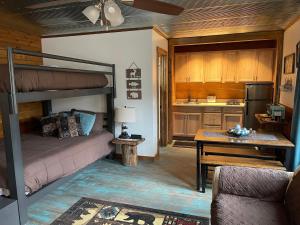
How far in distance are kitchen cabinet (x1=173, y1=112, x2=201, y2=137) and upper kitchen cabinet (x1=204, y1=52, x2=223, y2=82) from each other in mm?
1012

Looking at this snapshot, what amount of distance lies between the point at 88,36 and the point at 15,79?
7.89 feet

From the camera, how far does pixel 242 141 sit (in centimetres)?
286

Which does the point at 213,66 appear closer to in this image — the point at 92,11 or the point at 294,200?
the point at 92,11

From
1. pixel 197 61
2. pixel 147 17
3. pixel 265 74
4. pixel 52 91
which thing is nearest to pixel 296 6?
pixel 147 17

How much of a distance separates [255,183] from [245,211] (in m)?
0.34

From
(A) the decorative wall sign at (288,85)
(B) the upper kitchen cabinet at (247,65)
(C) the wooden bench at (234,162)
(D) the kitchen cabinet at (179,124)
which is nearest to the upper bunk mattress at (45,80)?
(C) the wooden bench at (234,162)

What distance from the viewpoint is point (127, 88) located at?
4203 mm

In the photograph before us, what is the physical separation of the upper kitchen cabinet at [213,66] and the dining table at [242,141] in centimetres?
261

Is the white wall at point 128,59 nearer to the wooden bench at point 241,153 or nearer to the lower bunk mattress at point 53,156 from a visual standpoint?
the lower bunk mattress at point 53,156

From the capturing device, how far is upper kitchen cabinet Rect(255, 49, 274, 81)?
5121mm

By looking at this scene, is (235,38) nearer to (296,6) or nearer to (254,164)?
(296,6)

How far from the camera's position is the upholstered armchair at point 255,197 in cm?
167

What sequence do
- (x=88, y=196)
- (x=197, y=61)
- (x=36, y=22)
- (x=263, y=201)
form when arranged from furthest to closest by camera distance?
(x=197, y=61) < (x=36, y=22) < (x=88, y=196) < (x=263, y=201)

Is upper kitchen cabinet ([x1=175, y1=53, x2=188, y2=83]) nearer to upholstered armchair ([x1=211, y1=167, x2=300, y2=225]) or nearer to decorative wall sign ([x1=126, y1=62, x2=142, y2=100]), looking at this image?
decorative wall sign ([x1=126, y1=62, x2=142, y2=100])
